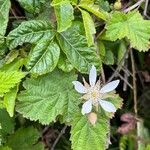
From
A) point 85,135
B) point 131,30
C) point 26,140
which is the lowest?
point 26,140

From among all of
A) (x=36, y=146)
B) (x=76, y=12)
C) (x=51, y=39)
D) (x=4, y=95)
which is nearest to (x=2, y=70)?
(x=4, y=95)

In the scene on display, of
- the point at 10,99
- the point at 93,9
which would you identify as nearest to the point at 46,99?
the point at 10,99

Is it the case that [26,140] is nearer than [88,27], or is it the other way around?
[88,27]

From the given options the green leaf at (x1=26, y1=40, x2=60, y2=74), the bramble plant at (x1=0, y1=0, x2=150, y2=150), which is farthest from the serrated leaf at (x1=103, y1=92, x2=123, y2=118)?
the green leaf at (x1=26, y1=40, x2=60, y2=74)

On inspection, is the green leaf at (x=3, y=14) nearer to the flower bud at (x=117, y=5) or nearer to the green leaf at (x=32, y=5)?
the green leaf at (x=32, y=5)

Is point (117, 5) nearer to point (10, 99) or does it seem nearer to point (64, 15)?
point (64, 15)

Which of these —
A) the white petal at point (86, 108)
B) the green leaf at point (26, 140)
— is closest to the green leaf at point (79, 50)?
the white petal at point (86, 108)

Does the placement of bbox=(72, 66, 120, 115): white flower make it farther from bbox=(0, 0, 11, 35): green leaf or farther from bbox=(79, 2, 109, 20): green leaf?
bbox=(0, 0, 11, 35): green leaf

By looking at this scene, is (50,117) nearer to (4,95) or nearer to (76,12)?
(4,95)
